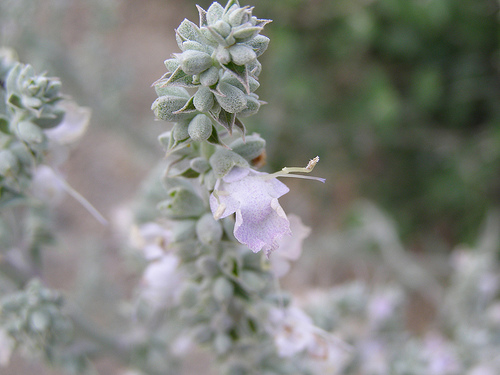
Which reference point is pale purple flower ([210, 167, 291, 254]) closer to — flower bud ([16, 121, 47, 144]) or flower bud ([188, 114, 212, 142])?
flower bud ([188, 114, 212, 142])

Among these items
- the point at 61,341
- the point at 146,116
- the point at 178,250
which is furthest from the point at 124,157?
the point at 178,250

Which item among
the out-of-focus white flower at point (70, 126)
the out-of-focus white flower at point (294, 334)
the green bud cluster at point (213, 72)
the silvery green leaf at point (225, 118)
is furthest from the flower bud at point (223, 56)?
the out-of-focus white flower at point (294, 334)

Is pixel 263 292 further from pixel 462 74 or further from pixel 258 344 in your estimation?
pixel 462 74

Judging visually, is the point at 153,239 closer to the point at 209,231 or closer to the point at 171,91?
the point at 209,231

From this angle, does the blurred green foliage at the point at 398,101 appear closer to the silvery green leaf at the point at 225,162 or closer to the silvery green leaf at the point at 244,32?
the silvery green leaf at the point at 225,162

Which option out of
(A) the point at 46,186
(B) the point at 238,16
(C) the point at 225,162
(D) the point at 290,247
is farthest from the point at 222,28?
(A) the point at 46,186

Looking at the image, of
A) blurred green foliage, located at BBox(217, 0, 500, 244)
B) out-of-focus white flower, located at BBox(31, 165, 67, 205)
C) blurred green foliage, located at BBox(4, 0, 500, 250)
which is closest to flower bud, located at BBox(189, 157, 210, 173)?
out-of-focus white flower, located at BBox(31, 165, 67, 205)

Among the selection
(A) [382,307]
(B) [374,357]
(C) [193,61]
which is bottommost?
(C) [193,61]
